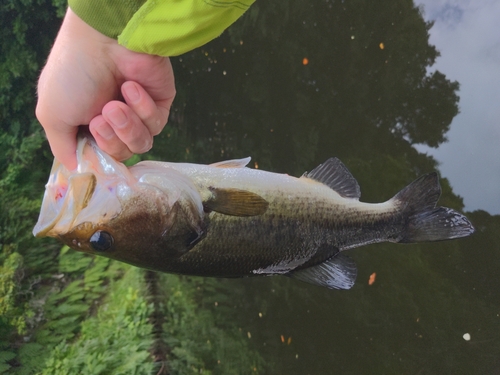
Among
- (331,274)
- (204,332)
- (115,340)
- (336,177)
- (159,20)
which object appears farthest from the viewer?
(115,340)

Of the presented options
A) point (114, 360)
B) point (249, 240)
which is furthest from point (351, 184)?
point (114, 360)

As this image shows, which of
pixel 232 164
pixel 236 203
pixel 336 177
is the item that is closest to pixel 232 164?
pixel 232 164

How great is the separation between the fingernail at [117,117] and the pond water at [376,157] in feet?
7.22

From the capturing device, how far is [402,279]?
316 cm

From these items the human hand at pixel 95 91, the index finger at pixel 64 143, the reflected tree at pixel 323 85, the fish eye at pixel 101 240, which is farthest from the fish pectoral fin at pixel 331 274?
the reflected tree at pixel 323 85

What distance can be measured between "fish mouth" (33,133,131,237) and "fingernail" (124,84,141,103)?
22 cm

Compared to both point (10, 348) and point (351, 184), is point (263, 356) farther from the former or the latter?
point (10, 348)

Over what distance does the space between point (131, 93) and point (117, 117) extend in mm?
104

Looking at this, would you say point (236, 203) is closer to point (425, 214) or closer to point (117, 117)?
point (117, 117)

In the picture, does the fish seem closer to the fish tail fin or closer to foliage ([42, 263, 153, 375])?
the fish tail fin

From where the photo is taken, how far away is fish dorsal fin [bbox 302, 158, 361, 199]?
1.98 m

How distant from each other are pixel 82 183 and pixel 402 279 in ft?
8.25

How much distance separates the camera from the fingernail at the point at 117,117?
147 cm

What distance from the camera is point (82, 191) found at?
150 cm
